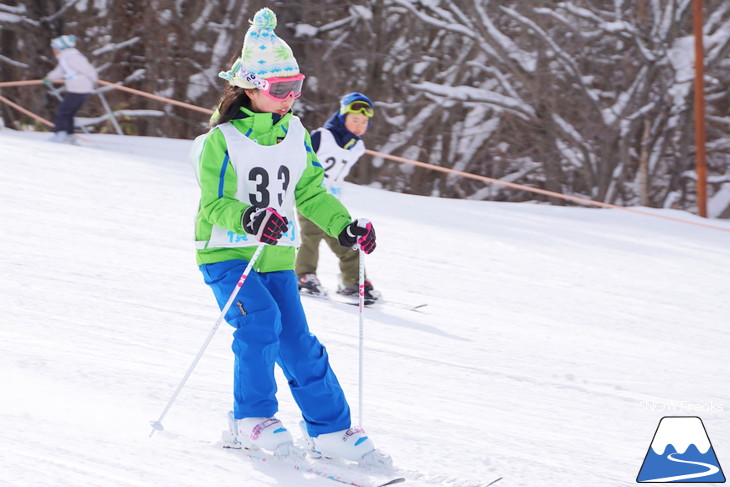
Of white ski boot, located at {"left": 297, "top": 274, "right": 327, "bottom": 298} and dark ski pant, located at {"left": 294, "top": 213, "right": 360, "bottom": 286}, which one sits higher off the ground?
dark ski pant, located at {"left": 294, "top": 213, "right": 360, "bottom": 286}

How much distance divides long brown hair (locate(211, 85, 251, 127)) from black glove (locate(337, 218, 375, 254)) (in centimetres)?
52

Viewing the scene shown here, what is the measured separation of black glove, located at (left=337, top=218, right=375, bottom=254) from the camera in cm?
308

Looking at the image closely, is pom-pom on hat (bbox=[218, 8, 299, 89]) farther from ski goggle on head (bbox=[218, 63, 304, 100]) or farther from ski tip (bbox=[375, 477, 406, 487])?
ski tip (bbox=[375, 477, 406, 487])

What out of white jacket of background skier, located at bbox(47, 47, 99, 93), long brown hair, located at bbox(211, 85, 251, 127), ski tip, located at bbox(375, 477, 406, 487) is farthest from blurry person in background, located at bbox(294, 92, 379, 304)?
white jacket of background skier, located at bbox(47, 47, 99, 93)

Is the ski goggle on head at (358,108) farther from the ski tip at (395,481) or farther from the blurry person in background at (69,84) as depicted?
the blurry person in background at (69,84)

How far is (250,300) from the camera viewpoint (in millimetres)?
2936

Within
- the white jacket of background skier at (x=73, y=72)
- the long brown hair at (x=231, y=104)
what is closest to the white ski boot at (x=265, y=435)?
the long brown hair at (x=231, y=104)

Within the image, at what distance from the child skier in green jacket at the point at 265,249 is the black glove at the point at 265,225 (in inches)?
2.9

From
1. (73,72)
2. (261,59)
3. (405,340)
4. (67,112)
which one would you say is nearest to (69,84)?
(73,72)

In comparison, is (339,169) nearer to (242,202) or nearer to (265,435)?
(242,202)

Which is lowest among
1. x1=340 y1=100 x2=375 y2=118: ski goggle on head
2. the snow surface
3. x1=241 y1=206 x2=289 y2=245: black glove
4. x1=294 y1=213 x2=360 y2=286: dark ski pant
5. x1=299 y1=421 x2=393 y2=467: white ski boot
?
the snow surface

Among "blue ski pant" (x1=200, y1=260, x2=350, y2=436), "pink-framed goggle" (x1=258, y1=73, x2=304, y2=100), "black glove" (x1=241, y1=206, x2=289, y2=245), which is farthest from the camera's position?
"pink-framed goggle" (x1=258, y1=73, x2=304, y2=100)

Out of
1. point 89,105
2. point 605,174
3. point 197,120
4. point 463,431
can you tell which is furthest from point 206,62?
point 463,431

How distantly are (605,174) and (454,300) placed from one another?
9.53 metres
